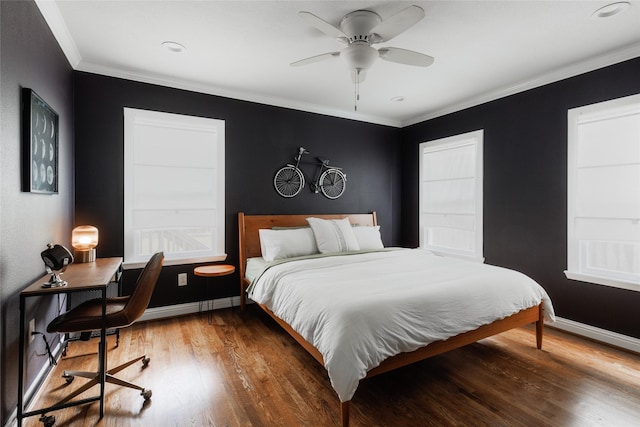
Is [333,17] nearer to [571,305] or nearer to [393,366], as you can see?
[393,366]

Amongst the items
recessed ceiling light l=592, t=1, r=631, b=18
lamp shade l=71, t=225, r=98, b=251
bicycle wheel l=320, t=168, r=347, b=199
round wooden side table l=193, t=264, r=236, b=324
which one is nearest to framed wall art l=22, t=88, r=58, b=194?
lamp shade l=71, t=225, r=98, b=251

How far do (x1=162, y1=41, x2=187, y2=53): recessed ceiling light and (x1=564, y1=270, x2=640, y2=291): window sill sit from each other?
436 cm

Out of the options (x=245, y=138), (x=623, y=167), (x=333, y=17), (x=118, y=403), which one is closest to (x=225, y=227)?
(x=245, y=138)

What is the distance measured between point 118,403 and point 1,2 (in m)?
2.39

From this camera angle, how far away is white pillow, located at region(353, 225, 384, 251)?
4.12 m

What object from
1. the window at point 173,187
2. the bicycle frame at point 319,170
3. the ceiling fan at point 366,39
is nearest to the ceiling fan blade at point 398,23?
the ceiling fan at point 366,39

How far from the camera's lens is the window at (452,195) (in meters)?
4.22

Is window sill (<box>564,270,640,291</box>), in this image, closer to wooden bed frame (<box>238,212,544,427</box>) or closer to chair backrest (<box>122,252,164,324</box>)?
wooden bed frame (<box>238,212,544,427</box>)

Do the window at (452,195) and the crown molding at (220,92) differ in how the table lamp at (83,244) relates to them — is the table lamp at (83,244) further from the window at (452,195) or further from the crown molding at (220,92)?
the window at (452,195)

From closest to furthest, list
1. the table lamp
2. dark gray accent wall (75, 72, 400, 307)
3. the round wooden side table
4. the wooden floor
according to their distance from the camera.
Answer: the wooden floor, the table lamp, dark gray accent wall (75, 72, 400, 307), the round wooden side table

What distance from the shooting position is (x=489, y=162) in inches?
159

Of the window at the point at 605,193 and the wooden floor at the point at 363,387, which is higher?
the window at the point at 605,193

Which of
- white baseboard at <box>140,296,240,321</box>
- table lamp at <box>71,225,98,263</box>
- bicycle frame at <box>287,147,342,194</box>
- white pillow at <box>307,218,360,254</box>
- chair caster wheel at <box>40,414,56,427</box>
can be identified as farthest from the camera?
bicycle frame at <box>287,147,342,194</box>

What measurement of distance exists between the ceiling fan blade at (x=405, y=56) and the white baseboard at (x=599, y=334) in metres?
2.98
